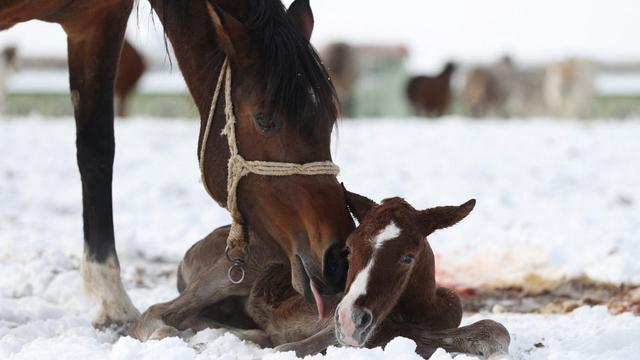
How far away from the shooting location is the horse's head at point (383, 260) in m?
3.15

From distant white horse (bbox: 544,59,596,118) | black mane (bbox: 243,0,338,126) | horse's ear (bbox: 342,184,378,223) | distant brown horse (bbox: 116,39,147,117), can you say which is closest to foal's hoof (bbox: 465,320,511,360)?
horse's ear (bbox: 342,184,378,223)

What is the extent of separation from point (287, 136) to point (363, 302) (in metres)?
0.72

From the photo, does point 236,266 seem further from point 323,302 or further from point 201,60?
point 201,60

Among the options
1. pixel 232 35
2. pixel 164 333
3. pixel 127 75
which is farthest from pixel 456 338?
pixel 127 75

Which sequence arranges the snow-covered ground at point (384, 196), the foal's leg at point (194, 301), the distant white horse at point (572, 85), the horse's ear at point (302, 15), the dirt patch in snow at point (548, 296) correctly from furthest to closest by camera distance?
the distant white horse at point (572, 85) → the dirt patch in snow at point (548, 296) → the foal's leg at point (194, 301) → the horse's ear at point (302, 15) → the snow-covered ground at point (384, 196)

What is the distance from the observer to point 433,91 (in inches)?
1001

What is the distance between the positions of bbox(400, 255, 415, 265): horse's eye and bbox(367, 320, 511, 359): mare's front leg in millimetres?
270

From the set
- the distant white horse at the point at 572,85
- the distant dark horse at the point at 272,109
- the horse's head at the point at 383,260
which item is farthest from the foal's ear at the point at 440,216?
the distant white horse at the point at 572,85

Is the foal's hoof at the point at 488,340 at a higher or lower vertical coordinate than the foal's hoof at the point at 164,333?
higher

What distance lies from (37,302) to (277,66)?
1980mm

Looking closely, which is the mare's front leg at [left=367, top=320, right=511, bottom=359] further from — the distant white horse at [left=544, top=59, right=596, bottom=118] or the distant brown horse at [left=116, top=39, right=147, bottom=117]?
the distant white horse at [left=544, top=59, right=596, bottom=118]

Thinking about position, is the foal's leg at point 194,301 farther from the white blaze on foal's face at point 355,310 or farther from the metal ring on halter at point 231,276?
the white blaze on foal's face at point 355,310

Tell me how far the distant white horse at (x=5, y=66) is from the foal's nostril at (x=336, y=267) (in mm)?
16902

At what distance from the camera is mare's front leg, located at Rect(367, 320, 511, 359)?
3346 millimetres
